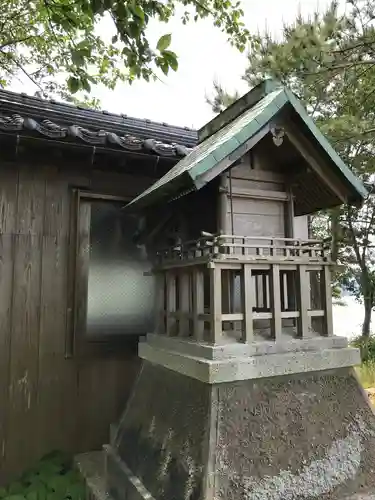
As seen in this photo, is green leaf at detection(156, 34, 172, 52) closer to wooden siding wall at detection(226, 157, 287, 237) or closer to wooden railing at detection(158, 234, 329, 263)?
wooden siding wall at detection(226, 157, 287, 237)

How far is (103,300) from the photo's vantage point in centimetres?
494

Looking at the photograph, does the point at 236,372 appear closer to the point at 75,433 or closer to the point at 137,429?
the point at 137,429

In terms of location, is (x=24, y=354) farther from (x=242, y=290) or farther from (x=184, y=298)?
(x=242, y=290)

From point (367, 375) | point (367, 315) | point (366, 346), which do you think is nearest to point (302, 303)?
point (367, 375)

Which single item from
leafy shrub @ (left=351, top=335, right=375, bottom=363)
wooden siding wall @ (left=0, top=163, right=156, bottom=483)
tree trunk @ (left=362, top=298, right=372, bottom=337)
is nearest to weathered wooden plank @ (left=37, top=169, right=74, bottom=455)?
wooden siding wall @ (left=0, top=163, right=156, bottom=483)

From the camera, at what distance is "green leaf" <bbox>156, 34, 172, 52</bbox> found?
8.83 ft

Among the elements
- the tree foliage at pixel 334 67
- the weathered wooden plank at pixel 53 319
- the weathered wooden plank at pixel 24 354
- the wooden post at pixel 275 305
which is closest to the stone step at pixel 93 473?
the weathered wooden plank at pixel 53 319

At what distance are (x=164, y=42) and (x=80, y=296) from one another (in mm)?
3059

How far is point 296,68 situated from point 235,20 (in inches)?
78.7

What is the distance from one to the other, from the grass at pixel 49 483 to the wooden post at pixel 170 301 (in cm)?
191

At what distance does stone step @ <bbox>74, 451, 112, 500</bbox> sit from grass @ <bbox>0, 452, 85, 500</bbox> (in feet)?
0.25

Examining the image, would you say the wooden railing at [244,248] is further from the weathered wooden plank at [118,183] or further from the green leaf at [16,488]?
the green leaf at [16,488]

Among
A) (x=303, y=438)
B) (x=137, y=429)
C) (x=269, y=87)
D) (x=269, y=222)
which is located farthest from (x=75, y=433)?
(x=269, y=87)

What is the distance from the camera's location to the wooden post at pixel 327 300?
3557 millimetres
